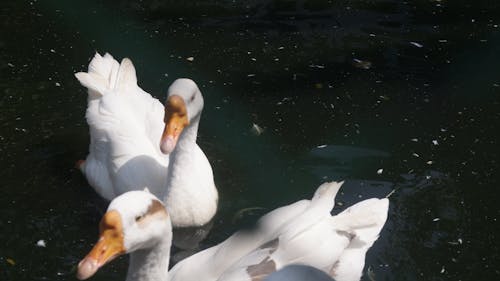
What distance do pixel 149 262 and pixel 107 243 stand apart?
0.38m

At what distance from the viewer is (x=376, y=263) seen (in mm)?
4512

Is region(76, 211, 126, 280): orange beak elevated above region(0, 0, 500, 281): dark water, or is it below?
above

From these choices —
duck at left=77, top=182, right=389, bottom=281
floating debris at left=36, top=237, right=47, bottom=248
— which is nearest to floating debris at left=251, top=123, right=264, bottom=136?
duck at left=77, top=182, right=389, bottom=281

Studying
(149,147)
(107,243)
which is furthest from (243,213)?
(107,243)

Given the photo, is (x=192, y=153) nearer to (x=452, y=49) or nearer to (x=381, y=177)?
(x=381, y=177)

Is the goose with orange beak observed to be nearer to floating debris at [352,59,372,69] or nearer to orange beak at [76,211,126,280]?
orange beak at [76,211,126,280]

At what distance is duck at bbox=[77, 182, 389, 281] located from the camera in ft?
11.8

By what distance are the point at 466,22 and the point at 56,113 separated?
3699 millimetres

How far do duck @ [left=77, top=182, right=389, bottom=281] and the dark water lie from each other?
1.28 feet

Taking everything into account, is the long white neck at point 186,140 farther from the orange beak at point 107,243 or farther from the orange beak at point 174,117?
the orange beak at point 107,243

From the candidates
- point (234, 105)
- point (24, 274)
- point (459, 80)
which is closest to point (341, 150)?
point (234, 105)

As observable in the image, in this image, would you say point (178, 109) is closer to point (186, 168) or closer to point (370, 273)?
point (186, 168)

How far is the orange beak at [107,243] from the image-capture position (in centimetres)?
352

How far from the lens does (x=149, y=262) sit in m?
3.89
